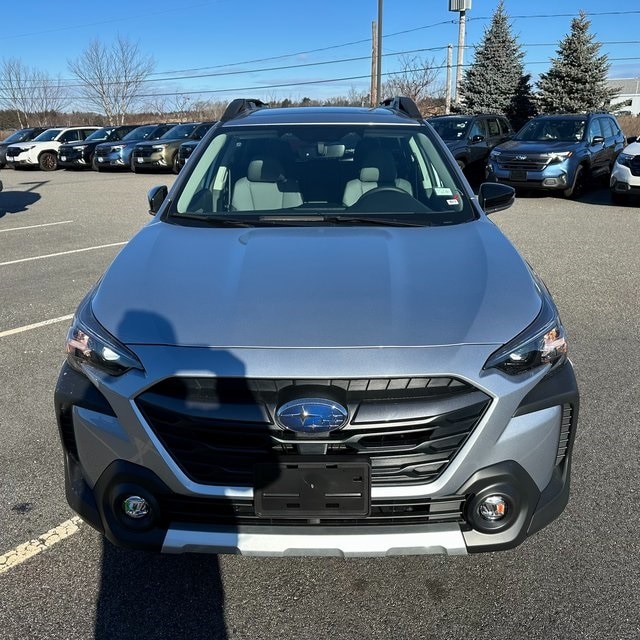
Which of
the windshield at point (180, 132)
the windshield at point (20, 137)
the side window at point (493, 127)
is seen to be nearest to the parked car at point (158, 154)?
the windshield at point (180, 132)

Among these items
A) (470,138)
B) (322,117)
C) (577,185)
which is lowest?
(577,185)

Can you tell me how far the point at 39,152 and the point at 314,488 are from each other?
25.7 meters

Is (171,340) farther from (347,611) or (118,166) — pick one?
(118,166)

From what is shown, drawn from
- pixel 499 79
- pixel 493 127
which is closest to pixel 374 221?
pixel 493 127

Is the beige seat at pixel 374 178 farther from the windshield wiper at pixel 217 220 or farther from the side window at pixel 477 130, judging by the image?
the side window at pixel 477 130

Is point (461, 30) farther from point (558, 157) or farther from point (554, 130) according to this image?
point (558, 157)

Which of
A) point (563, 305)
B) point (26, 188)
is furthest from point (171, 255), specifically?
point (26, 188)

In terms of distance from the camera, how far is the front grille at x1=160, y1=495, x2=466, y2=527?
2.09 m

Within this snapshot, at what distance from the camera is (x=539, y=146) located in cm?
1290

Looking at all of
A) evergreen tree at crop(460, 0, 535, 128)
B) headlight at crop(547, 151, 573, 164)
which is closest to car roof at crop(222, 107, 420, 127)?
headlight at crop(547, 151, 573, 164)

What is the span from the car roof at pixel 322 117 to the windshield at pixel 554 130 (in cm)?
1039

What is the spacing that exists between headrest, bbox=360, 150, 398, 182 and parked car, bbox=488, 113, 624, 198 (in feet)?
32.4

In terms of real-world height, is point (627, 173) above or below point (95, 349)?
below

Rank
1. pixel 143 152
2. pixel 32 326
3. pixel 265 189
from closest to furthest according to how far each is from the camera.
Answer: pixel 265 189 → pixel 32 326 → pixel 143 152
